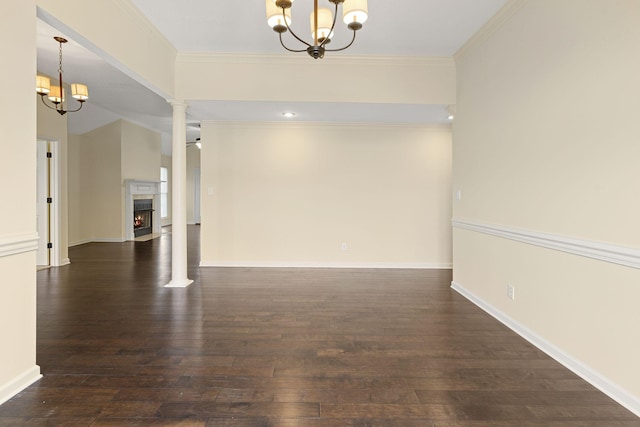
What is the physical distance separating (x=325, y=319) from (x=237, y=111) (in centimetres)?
304

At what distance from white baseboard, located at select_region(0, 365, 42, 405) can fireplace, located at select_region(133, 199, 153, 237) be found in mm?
6873

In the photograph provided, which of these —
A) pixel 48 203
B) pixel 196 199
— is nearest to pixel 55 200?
pixel 48 203

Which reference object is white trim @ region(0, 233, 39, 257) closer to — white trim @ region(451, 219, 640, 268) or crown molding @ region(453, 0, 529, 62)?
white trim @ region(451, 219, 640, 268)

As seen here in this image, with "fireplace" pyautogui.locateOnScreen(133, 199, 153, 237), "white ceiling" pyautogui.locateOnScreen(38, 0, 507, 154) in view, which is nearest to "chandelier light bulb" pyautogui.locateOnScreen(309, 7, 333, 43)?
"white ceiling" pyautogui.locateOnScreen(38, 0, 507, 154)

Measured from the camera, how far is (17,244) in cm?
191

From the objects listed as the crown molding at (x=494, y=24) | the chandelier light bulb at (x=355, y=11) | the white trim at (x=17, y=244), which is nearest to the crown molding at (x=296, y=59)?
the crown molding at (x=494, y=24)

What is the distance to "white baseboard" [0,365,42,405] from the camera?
1.86m

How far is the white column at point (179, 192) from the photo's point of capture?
4.12 meters

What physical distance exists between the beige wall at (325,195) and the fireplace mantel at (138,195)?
3.74 metres

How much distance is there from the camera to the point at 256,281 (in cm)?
446

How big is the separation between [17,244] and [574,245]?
345cm

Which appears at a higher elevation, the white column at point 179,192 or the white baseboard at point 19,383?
the white column at point 179,192

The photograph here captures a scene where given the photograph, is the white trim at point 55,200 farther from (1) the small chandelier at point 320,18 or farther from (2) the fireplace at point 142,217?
(1) the small chandelier at point 320,18

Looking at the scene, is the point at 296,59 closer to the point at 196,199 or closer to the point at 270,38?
the point at 270,38
